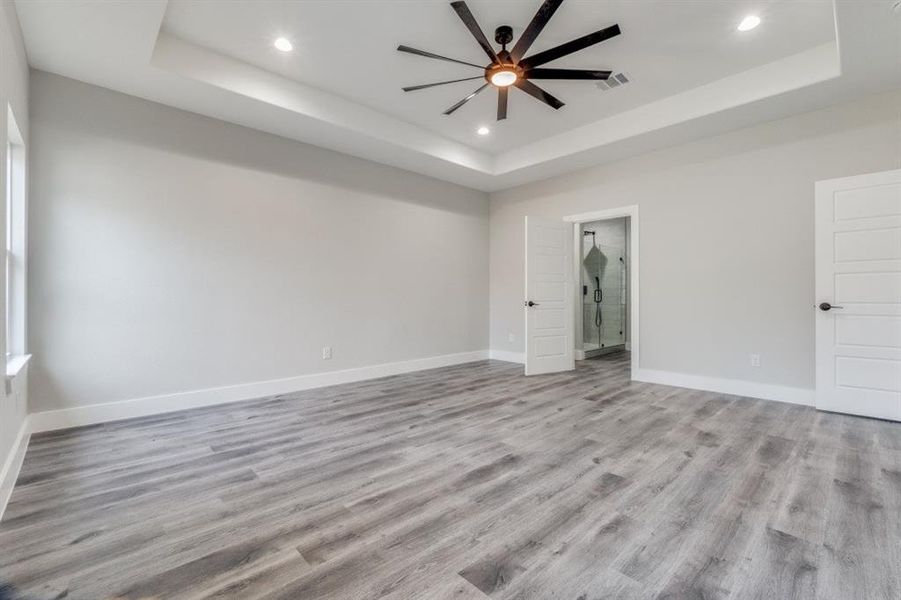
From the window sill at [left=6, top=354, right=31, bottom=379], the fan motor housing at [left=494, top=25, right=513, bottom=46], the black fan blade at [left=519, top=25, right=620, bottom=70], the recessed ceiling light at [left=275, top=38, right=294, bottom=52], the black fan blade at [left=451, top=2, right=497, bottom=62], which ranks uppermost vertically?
the recessed ceiling light at [left=275, top=38, right=294, bottom=52]

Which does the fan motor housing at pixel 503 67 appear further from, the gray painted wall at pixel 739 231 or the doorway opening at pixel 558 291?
the gray painted wall at pixel 739 231

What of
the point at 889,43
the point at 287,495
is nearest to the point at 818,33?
the point at 889,43

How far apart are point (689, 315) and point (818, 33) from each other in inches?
109

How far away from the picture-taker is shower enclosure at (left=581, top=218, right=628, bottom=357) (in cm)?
786

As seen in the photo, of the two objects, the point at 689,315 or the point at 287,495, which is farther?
the point at 689,315

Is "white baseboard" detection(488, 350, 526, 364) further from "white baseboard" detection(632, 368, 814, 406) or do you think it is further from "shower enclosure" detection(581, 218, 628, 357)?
"shower enclosure" detection(581, 218, 628, 357)

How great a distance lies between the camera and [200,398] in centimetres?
396

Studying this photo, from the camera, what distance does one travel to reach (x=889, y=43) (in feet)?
9.53

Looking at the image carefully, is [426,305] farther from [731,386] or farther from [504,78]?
[731,386]

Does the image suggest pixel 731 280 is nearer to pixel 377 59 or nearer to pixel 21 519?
pixel 377 59

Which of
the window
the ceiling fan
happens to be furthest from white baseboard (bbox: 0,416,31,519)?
the ceiling fan

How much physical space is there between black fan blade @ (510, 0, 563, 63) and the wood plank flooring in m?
2.82

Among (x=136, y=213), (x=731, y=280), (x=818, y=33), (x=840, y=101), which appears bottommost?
(x=731, y=280)

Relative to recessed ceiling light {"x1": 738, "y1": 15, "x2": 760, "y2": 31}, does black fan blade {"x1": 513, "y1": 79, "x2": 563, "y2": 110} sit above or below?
below
